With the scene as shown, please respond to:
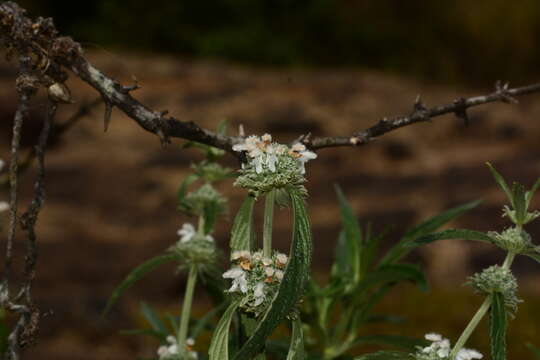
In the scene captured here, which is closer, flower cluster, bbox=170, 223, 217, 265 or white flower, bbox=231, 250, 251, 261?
white flower, bbox=231, 250, 251, 261

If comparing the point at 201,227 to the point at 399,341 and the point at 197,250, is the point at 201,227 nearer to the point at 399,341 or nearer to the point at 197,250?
the point at 197,250

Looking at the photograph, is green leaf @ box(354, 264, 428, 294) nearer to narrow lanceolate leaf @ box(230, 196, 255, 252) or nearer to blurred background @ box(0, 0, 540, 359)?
narrow lanceolate leaf @ box(230, 196, 255, 252)

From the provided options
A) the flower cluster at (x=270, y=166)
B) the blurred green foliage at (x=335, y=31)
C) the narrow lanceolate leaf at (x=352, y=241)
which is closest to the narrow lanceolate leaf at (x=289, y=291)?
the flower cluster at (x=270, y=166)

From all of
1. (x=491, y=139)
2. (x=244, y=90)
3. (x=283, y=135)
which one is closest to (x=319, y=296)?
(x=283, y=135)

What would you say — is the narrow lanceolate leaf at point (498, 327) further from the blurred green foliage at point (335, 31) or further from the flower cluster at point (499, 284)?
the blurred green foliage at point (335, 31)

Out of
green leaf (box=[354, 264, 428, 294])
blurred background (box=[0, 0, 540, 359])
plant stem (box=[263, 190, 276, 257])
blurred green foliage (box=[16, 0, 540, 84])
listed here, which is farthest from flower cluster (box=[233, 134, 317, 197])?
blurred green foliage (box=[16, 0, 540, 84])

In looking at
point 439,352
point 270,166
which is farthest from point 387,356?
point 270,166
